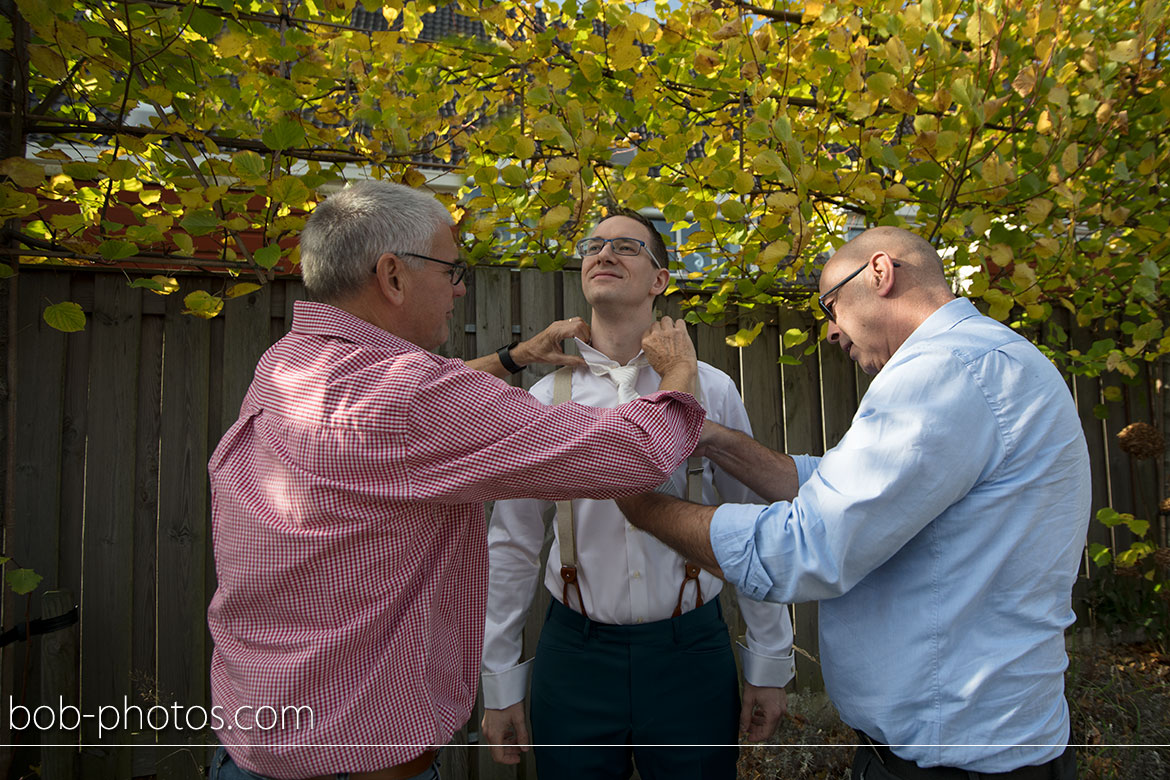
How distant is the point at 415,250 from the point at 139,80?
156 centimetres

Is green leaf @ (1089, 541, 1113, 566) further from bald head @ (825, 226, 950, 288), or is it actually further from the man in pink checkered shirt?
the man in pink checkered shirt

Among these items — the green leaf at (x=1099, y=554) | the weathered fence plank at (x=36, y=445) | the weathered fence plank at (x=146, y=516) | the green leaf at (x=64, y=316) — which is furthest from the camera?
the green leaf at (x=1099, y=554)

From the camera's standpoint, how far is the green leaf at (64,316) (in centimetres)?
209

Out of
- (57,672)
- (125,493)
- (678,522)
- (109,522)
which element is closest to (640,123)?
(678,522)

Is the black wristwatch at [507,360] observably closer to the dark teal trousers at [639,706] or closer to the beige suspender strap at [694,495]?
the beige suspender strap at [694,495]

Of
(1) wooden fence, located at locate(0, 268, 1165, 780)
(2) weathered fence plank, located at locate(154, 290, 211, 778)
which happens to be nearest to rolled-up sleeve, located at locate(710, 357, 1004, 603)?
(1) wooden fence, located at locate(0, 268, 1165, 780)

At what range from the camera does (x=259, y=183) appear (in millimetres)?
2137

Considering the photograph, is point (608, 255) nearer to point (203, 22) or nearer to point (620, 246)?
point (620, 246)

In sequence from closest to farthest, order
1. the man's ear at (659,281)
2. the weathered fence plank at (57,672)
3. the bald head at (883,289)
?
the bald head at (883,289)
the man's ear at (659,281)
the weathered fence plank at (57,672)

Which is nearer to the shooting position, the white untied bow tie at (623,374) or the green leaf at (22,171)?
the green leaf at (22,171)

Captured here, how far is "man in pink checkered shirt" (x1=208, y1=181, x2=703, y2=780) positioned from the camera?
1251 millimetres

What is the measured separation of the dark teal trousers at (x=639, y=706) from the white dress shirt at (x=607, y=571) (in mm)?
71

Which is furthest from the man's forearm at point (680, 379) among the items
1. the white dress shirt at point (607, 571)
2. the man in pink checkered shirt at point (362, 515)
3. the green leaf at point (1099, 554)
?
the green leaf at point (1099, 554)

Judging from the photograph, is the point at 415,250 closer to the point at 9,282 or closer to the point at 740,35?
the point at 740,35
